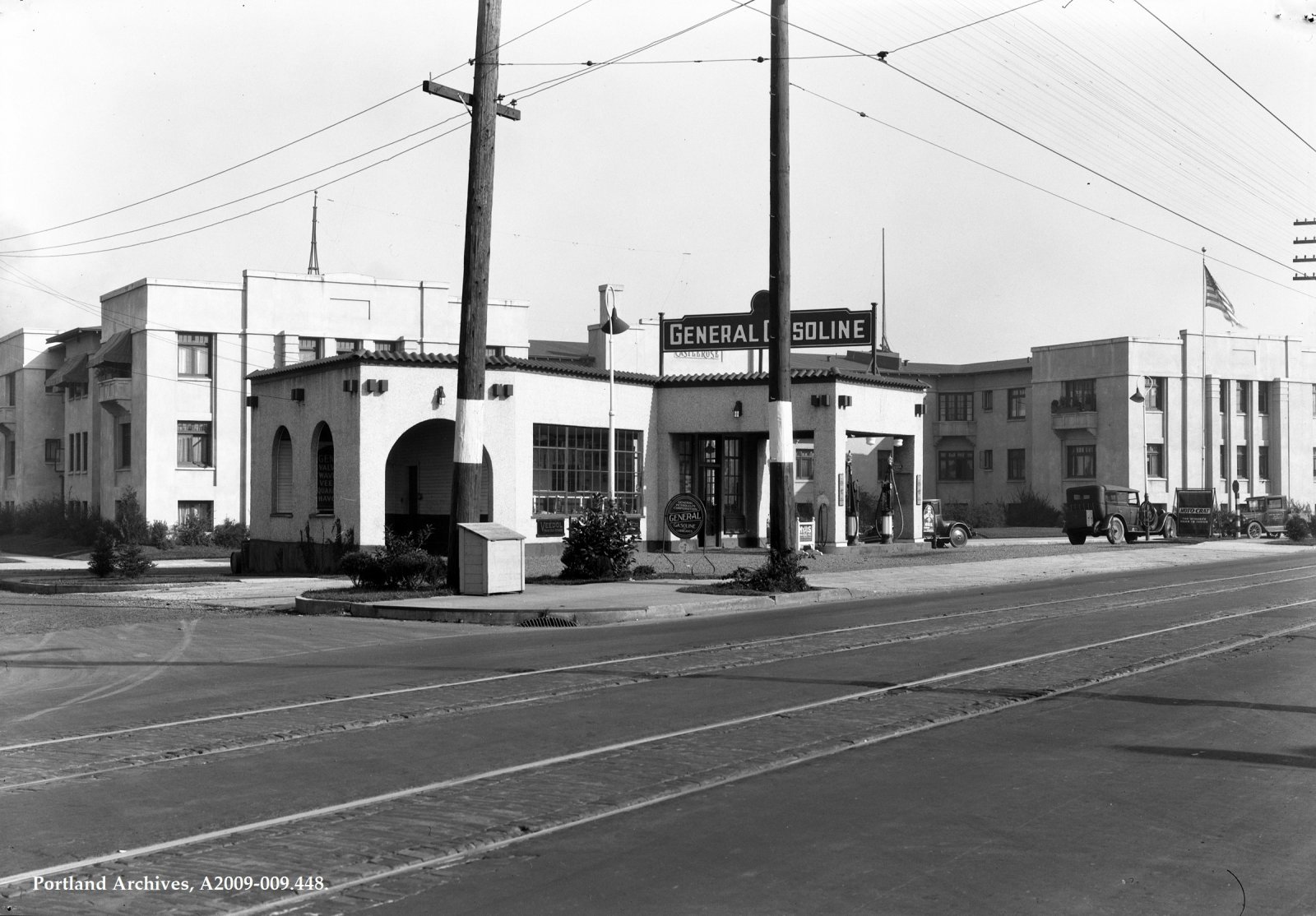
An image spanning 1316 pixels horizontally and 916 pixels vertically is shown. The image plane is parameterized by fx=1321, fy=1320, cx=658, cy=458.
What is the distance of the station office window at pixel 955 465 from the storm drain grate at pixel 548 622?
2499 inches

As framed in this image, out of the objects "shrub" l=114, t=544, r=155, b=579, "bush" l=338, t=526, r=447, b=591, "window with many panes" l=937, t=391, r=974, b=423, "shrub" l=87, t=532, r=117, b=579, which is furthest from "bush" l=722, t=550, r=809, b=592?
"window with many panes" l=937, t=391, r=974, b=423

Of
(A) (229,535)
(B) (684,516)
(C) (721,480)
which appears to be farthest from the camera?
(A) (229,535)

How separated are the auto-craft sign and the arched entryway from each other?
9.17 meters

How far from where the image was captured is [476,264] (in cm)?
2238

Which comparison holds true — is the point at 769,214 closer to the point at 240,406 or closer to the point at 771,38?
the point at 771,38

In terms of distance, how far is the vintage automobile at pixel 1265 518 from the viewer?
5575 cm

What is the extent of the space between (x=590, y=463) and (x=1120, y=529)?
21.8 m

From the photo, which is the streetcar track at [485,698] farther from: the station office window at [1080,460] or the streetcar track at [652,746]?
the station office window at [1080,460]

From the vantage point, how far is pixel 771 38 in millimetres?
23438

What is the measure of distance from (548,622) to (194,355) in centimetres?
4030

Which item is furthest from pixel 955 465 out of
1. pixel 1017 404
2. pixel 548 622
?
pixel 548 622

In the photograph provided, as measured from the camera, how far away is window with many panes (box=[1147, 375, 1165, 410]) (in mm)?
70500

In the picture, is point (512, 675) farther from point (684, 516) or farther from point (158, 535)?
point (158, 535)

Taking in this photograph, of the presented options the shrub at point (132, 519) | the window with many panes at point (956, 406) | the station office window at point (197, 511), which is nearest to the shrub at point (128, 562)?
the shrub at point (132, 519)
